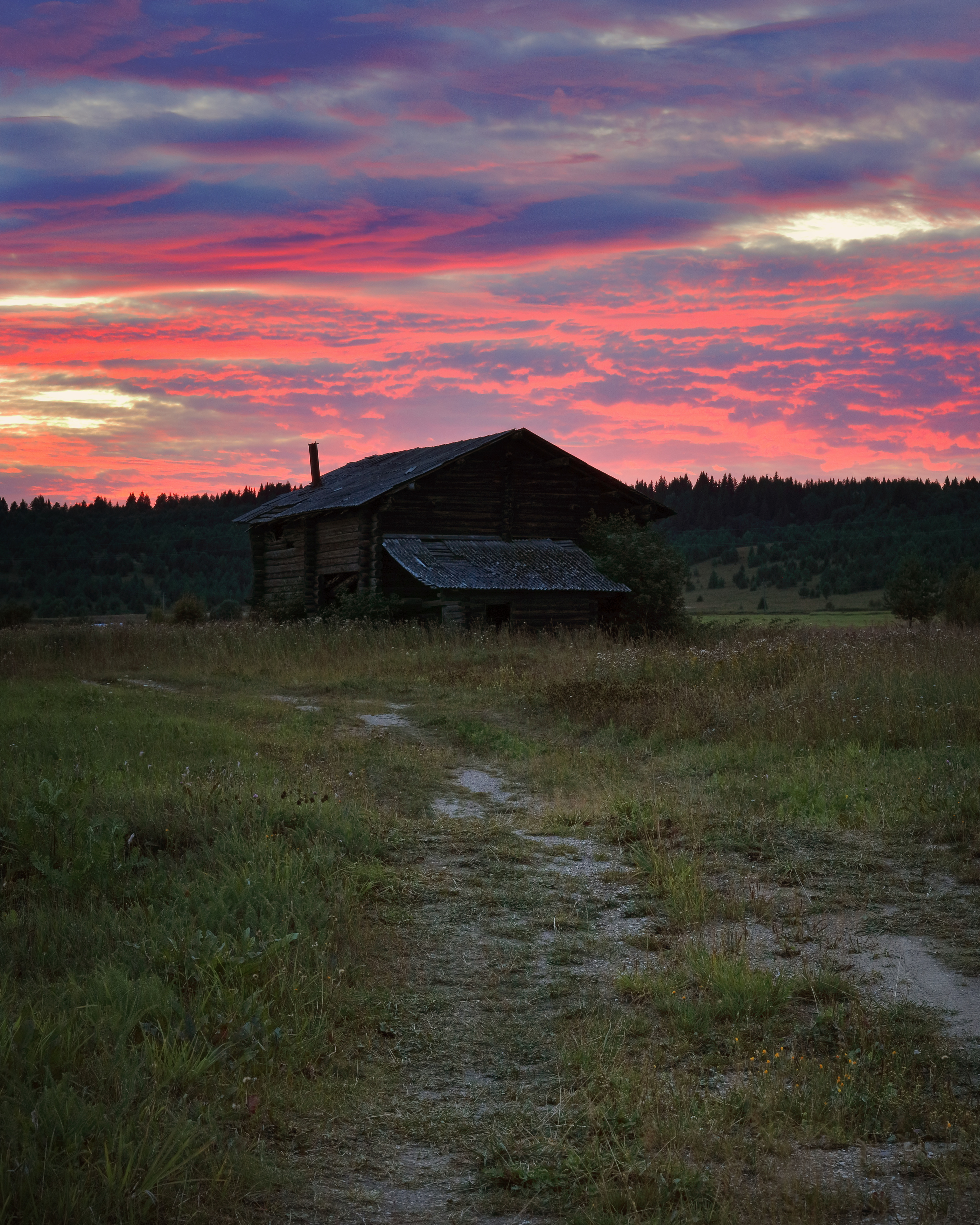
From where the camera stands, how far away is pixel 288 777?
922 cm

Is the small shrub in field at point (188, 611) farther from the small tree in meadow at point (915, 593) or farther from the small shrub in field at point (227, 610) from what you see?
the small tree in meadow at point (915, 593)

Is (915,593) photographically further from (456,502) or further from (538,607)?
(456,502)

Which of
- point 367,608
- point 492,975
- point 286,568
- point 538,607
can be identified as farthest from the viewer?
point 286,568

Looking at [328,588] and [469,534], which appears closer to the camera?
[469,534]

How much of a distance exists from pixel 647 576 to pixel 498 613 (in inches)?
176

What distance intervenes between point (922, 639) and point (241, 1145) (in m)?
15.1

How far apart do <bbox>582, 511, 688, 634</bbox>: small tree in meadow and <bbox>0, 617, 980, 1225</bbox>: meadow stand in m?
19.4

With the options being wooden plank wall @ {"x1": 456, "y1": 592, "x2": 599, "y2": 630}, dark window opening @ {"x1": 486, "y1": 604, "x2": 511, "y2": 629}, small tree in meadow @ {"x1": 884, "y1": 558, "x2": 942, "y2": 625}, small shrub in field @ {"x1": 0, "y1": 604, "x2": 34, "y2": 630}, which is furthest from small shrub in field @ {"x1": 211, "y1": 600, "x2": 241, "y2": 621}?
small tree in meadow @ {"x1": 884, "y1": 558, "x2": 942, "y2": 625}

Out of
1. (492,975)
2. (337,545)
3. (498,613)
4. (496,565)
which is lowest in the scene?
(492,975)

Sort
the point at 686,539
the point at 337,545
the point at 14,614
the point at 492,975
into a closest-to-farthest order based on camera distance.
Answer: the point at 492,975 < the point at 337,545 < the point at 14,614 < the point at 686,539

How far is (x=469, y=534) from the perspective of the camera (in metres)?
31.5

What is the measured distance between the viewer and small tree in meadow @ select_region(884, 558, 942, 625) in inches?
1813

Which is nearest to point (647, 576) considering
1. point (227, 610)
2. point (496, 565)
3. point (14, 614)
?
point (496, 565)

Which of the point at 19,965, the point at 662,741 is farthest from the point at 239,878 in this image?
the point at 662,741
